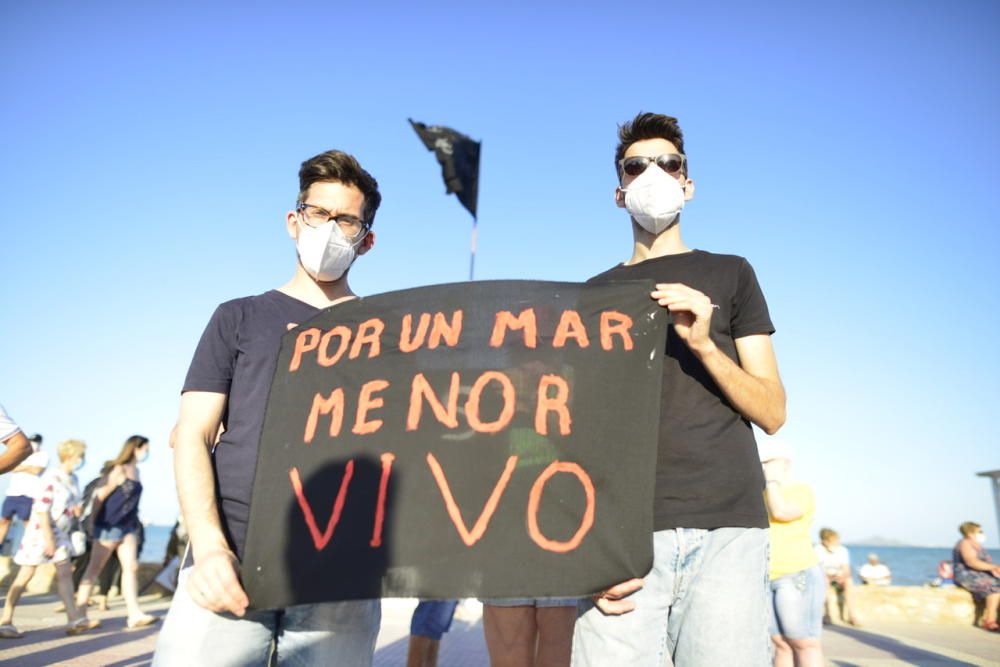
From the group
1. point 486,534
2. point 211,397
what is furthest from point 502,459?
point 211,397

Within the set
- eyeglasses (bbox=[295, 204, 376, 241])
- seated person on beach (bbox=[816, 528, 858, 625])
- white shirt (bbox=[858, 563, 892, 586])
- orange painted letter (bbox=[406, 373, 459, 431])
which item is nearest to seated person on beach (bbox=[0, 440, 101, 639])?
eyeglasses (bbox=[295, 204, 376, 241])

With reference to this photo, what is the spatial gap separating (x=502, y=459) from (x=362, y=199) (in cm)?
114

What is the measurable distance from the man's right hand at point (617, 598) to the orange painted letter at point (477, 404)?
50cm

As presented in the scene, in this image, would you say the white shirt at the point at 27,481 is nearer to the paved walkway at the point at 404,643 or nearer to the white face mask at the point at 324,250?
the paved walkway at the point at 404,643

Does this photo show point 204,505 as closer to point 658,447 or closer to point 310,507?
point 310,507

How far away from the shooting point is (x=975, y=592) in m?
10.1

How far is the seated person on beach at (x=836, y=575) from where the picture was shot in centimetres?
1045

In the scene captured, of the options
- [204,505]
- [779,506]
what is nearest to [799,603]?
[779,506]

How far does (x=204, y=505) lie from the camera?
191 cm

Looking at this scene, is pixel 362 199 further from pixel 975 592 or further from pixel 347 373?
pixel 975 592

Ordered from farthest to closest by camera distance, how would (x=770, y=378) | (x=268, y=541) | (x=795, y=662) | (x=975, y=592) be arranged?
(x=975, y=592), (x=795, y=662), (x=770, y=378), (x=268, y=541)

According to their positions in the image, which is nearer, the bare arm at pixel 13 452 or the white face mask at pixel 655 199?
the white face mask at pixel 655 199

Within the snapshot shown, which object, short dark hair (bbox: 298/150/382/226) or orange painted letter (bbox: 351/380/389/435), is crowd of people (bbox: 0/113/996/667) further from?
orange painted letter (bbox: 351/380/389/435)

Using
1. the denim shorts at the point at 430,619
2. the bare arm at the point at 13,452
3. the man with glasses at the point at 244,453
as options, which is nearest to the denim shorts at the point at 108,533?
the bare arm at the point at 13,452
